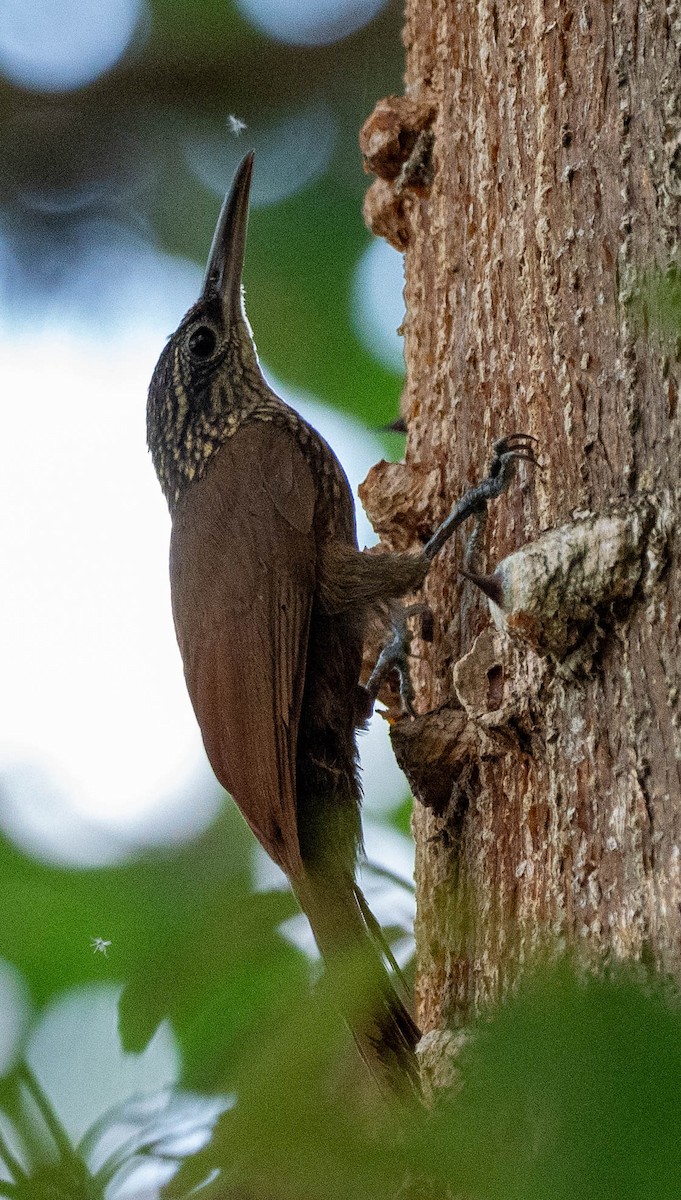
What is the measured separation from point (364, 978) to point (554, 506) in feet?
3.88

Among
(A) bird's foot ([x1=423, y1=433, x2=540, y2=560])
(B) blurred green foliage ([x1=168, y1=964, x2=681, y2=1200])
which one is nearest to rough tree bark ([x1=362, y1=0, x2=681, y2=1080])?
(A) bird's foot ([x1=423, y1=433, x2=540, y2=560])

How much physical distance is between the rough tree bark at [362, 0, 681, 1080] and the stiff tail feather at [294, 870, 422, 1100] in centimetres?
10

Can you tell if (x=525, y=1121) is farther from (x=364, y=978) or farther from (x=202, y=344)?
(x=202, y=344)

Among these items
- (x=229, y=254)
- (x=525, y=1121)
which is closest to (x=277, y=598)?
(x=229, y=254)

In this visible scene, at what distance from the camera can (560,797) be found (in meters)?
1.68

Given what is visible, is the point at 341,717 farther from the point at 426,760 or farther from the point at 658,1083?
the point at 658,1083

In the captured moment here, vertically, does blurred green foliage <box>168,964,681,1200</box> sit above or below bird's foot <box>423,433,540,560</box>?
below

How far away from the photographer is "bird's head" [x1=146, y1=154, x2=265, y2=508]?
137 inches

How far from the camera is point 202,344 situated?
3.57 m

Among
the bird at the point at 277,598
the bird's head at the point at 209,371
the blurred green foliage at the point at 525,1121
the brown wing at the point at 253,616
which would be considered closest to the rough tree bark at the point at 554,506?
the bird at the point at 277,598

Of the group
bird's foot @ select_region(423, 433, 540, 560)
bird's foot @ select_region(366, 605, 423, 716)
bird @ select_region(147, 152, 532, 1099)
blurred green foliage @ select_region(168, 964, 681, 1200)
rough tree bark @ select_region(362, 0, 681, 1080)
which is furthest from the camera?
bird's foot @ select_region(366, 605, 423, 716)

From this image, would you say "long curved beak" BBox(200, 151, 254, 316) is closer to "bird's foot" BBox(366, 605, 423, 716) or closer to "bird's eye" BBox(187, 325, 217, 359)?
"bird's eye" BBox(187, 325, 217, 359)

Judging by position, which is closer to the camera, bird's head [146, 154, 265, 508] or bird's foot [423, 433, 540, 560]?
bird's foot [423, 433, 540, 560]

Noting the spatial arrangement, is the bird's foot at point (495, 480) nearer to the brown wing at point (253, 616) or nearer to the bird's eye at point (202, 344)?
the brown wing at point (253, 616)
